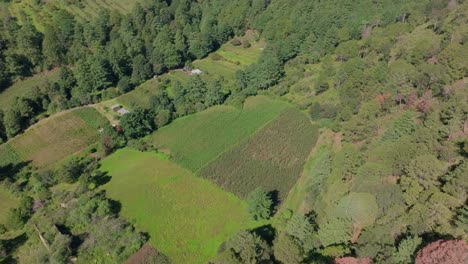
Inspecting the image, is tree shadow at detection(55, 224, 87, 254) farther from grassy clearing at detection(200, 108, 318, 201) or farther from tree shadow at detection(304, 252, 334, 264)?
tree shadow at detection(304, 252, 334, 264)

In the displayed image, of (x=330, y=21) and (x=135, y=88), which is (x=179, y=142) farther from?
(x=330, y=21)

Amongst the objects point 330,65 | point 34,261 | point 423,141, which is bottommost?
point 34,261

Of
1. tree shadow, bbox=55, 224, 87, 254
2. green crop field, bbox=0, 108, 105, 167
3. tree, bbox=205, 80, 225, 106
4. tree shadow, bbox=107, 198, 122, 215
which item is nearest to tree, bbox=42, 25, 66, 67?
green crop field, bbox=0, 108, 105, 167

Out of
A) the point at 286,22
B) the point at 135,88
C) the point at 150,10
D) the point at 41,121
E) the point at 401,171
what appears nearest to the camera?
the point at 401,171

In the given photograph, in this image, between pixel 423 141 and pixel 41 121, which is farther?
pixel 41 121

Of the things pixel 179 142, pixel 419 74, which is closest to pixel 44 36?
pixel 179 142
